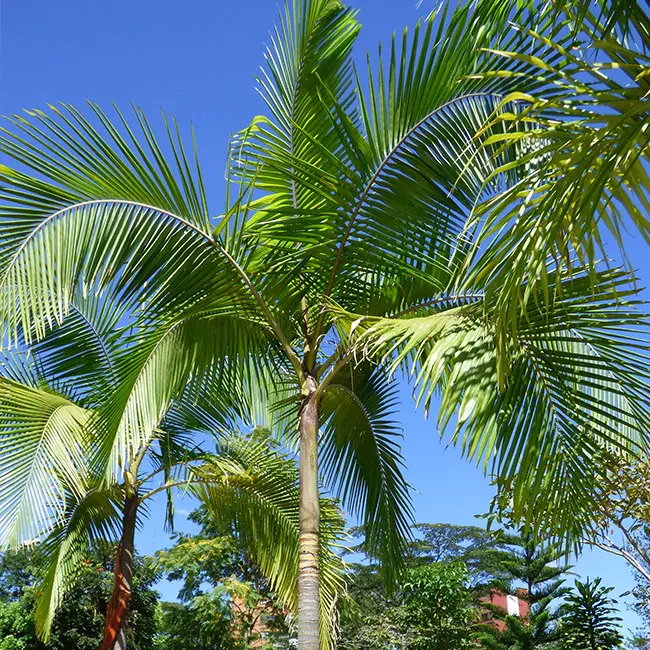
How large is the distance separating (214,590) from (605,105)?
14.2 meters

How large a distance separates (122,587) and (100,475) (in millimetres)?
3222

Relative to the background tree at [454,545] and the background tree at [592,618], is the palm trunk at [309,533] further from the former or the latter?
the background tree at [454,545]

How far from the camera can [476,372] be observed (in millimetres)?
3953

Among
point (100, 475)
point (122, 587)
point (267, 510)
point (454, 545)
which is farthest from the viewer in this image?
point (454, 545)

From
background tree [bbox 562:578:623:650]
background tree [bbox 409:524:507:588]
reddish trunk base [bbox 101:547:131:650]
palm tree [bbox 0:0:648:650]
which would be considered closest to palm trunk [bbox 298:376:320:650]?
palm tree [bbox 0:0:648:650]

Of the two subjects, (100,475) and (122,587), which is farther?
(122,587)

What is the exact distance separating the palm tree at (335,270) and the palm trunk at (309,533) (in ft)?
0.04

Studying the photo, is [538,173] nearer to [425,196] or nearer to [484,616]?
[425,196]

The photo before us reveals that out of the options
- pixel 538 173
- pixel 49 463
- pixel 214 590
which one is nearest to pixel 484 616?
pixel 214 590

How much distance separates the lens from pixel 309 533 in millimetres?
4539

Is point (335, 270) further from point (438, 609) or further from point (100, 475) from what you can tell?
point (438, 609)

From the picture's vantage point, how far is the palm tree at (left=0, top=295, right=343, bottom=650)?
Answer: 574 centimetres

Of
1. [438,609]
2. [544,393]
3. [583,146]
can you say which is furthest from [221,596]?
[583,146]

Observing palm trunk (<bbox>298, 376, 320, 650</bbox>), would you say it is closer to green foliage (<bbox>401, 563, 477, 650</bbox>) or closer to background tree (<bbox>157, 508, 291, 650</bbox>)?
background tree (<bbox>157, 508, 291, 650</bbox>)
